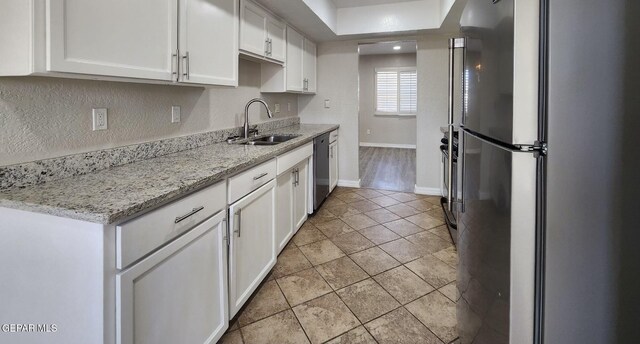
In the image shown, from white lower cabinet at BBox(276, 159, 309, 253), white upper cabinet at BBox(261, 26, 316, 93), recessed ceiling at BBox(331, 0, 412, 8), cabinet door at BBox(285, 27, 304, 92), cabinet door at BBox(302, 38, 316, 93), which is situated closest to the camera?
white lower cabinet at BBox(276, 159, 309, 253)

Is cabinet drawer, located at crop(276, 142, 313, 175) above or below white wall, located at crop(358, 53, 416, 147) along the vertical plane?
below

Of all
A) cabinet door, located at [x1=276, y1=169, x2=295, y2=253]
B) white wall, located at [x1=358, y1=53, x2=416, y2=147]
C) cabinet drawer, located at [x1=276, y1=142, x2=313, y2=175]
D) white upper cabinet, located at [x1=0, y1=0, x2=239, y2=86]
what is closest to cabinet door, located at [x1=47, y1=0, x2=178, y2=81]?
white upper cabinet, located at [x1=0, y1=0, x2=239, y2=86]

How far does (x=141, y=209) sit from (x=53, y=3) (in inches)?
27.6

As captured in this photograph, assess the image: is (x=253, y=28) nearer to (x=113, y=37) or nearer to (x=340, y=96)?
(x=113, y=37)

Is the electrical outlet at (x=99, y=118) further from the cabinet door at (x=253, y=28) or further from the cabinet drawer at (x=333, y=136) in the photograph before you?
the cabinet drawer at (x=333, y=136)

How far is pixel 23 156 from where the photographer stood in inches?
50.4

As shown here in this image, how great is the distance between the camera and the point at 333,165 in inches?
176

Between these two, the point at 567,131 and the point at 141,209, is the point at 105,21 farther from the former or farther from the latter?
the point at 567,131

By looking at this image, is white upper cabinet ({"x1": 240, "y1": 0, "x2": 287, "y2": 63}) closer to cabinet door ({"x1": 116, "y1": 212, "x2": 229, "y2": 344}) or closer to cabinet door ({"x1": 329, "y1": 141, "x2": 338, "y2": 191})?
cabinet door ({"x1": 329, "y1": 141, "x2": 338, "y2": 191})

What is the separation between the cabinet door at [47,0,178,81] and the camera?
111 cm

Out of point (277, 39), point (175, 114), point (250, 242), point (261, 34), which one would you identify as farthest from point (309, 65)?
point (250, 242)

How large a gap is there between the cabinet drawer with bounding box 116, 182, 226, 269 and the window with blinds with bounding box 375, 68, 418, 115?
7.86 meters

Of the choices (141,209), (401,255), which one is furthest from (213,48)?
(401,255)

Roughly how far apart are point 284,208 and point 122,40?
1603 mm
